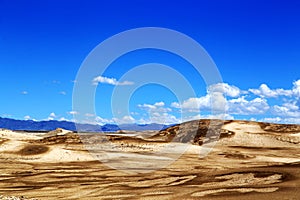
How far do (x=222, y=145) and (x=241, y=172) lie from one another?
65963 millimetres

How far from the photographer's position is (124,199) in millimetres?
31312

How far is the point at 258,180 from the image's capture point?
34.3m

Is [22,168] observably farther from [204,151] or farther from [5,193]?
[204,151]

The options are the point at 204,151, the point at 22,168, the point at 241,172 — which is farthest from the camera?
the point at 204,151

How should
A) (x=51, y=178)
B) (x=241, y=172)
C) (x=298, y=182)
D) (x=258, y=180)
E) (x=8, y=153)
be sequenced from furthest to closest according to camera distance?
(x=8, y=153) → (x=51, y=178) → (x=241, y=172) → (x=258, y=180) → (x=298, y=182)

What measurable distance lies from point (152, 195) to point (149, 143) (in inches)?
2574

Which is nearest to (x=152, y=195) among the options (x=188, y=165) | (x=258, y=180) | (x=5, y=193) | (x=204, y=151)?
(x=258, y=180)

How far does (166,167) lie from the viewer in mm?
62344

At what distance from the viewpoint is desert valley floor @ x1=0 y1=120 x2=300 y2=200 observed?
33.0m

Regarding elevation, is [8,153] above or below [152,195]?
above

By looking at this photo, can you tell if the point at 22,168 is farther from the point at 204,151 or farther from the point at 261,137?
the point at 261,137

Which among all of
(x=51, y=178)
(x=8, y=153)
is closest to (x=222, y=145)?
(x=8, y=153)

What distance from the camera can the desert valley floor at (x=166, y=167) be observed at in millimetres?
32969

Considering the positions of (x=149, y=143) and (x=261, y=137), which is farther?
(x=261, y=137)
